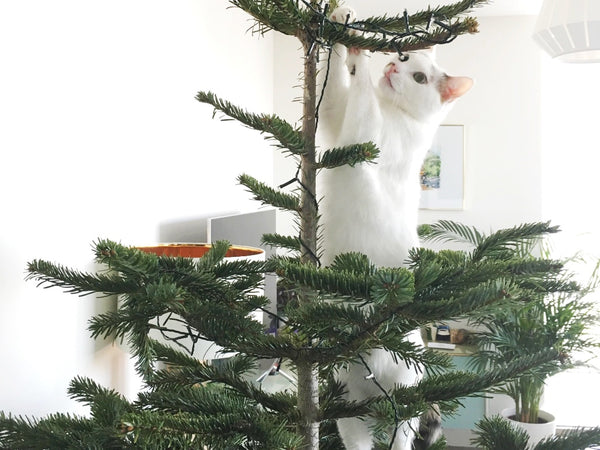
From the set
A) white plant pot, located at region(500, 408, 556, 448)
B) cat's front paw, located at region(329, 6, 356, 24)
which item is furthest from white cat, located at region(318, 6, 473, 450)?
white plant pot, located at region(500, 408, 556, 448)

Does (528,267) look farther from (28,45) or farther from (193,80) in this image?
(193,80)

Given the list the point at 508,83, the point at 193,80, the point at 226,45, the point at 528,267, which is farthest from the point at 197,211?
the point at 508,83

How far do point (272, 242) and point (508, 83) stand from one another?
3.85 m

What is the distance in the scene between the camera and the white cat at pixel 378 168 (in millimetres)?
622

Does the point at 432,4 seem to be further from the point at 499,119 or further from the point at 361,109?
the point at 361,109

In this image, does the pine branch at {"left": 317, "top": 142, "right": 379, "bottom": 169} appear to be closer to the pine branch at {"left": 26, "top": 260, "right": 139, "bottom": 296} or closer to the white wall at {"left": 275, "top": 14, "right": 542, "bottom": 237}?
the pine branch at {"left": 26, "top": 260, "right": 139, "bottom": 296}

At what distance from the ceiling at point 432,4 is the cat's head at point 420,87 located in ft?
10.7

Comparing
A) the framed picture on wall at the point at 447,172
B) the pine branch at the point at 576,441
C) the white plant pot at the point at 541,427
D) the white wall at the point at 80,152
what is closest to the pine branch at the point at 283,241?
the pine branch at the point at 576,441

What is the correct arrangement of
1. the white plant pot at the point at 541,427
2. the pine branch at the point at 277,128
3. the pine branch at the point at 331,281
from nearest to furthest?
the pine branch at the point at 331,281 → the pine branch at the point at 277,128 → the white plant pot at the point at 541,427

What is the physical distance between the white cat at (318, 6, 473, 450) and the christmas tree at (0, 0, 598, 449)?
29 mm

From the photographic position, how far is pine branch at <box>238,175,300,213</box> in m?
0.66

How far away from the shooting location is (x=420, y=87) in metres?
0.71

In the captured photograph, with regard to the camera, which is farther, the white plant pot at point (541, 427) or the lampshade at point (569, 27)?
the white plant pot at point (541, 427)

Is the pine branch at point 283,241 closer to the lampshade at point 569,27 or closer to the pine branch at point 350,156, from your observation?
the pine branch at point 350,156
